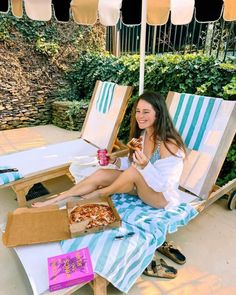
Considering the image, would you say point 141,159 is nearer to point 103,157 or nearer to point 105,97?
point 103,157

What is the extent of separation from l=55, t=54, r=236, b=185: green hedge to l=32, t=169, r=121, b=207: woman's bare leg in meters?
1.58

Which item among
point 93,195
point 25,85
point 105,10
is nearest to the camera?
point 93,195

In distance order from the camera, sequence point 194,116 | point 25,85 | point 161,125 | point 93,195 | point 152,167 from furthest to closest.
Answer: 1. point 25,85
2. point 194,116
3. point 93,195
4. point 161,125
5. point 152,167

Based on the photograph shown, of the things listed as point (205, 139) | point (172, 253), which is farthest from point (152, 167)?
point (205, 139)

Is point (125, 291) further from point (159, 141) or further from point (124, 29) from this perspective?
point (124, 29)

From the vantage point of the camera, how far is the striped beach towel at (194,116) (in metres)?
2.69

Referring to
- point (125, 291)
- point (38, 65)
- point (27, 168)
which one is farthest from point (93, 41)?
point (125, 291)

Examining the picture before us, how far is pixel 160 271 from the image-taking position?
1998 millimetres

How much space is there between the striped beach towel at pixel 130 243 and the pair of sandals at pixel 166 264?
0.86 feet

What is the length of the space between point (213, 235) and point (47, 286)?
1.65m

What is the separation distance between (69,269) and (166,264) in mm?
894

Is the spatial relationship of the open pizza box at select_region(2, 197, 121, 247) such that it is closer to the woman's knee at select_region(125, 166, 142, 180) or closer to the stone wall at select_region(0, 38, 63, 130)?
the woman's knee at select_region(125, 166, 142, 180)

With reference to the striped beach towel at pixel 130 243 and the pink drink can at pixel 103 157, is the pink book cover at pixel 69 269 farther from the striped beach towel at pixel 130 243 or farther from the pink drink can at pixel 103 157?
the pink drink can at pixel 103 157

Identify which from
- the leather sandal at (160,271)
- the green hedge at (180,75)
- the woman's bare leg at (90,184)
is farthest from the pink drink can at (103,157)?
the green hedge at (180,75)
